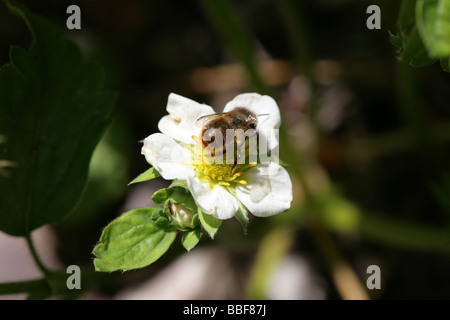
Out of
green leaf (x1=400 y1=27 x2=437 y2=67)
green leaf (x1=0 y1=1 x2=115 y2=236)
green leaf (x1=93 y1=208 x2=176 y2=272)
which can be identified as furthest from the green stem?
green leaf (x1=400 y1=27 x2=437 y2=67)

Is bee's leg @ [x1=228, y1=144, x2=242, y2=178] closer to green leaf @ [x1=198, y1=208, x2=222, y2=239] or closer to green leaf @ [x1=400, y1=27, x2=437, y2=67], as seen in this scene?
green leaf @ [x1=198, y1=208, x2=222, y2=239]

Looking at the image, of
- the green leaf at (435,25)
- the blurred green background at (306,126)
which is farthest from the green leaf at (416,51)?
the blurred green background at (306,126)

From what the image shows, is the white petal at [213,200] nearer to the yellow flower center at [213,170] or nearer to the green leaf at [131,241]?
the yellow flower center at [213,170]

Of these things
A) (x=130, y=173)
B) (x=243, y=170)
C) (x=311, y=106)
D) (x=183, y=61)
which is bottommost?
(x=243, y=170)

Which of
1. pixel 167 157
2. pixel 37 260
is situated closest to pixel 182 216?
pixel 167 157

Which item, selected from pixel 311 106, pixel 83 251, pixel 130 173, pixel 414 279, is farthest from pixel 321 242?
pixel 83 251

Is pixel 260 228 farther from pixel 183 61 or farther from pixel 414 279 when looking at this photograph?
pixel 183 61
